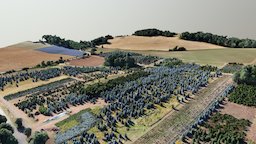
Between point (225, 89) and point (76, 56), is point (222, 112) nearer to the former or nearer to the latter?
point (225, 89)

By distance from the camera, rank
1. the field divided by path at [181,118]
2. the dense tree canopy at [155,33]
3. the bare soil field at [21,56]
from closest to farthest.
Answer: the field divided by path at [181,118]
the bare soil field at [21,56]
the dense tree canopy at [155,33]

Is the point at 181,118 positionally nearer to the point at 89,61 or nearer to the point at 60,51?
the point at 89,61

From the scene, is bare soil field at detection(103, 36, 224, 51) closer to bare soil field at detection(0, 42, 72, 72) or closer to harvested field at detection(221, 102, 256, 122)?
bare soil field at detection(0, 42, 72, 72)

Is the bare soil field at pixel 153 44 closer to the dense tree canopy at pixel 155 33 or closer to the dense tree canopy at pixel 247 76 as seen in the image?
the dense tree canopy at pixel 155 33

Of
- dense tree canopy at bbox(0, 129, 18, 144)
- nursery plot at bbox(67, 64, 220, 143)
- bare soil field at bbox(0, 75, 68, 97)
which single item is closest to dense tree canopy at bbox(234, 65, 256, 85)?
nursery plot at bbox(67, 64, 220, 143)

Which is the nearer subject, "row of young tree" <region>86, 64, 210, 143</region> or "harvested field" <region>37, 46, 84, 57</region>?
"row of young tree" <region>86, 64, 210, 143</region>

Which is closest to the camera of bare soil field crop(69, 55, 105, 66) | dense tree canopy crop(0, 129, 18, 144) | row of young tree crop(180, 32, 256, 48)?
dense tree canopy crop(0, 129, 18, 144)

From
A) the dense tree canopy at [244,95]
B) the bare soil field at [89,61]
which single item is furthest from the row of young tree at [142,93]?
the bare soil field at [89,61]

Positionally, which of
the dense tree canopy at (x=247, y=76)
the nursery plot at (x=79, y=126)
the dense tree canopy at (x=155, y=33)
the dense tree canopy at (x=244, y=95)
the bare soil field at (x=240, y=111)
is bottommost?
the nursery plot at (x=79, y=126)
